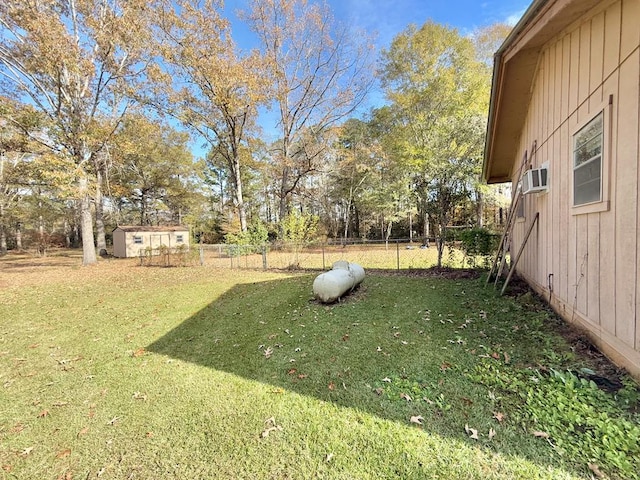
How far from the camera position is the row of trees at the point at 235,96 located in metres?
11.7

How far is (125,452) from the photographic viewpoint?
7.06 ft

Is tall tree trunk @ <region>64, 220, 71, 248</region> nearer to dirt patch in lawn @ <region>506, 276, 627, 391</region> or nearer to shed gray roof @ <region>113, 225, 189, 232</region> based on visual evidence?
shed gray roof @ <region>113, 225, 189, 232</region>

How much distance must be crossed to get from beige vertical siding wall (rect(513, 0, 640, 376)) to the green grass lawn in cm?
50

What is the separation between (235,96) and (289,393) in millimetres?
16866

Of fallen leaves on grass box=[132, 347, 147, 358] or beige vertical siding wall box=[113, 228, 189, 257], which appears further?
beige vertical siding wall box=[113, 228, 189, 257]

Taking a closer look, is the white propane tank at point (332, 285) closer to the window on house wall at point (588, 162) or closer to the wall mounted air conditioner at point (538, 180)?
the wall mounted air conditioner at point (538, 180)

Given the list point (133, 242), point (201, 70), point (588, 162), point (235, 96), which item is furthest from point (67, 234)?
point (588, 162)

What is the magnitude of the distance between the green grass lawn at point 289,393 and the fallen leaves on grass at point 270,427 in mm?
12

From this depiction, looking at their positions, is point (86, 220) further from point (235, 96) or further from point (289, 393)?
point (289, 393)

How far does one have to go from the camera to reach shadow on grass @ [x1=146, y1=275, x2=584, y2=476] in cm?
240

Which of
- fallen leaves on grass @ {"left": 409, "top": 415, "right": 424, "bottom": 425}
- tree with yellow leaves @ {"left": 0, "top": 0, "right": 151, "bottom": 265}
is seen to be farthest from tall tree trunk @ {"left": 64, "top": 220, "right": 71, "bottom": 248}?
fallen leaves on grass @ {"left": 409, "top": 415, "right": 424, "bottom": 425}

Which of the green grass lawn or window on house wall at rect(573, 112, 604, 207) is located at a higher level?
window on house wall at rect(573, 112, 604, 207)

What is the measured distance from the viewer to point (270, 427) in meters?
2.33

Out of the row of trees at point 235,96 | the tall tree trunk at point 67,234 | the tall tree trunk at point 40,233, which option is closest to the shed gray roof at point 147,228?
the row of trees at point 235,96
